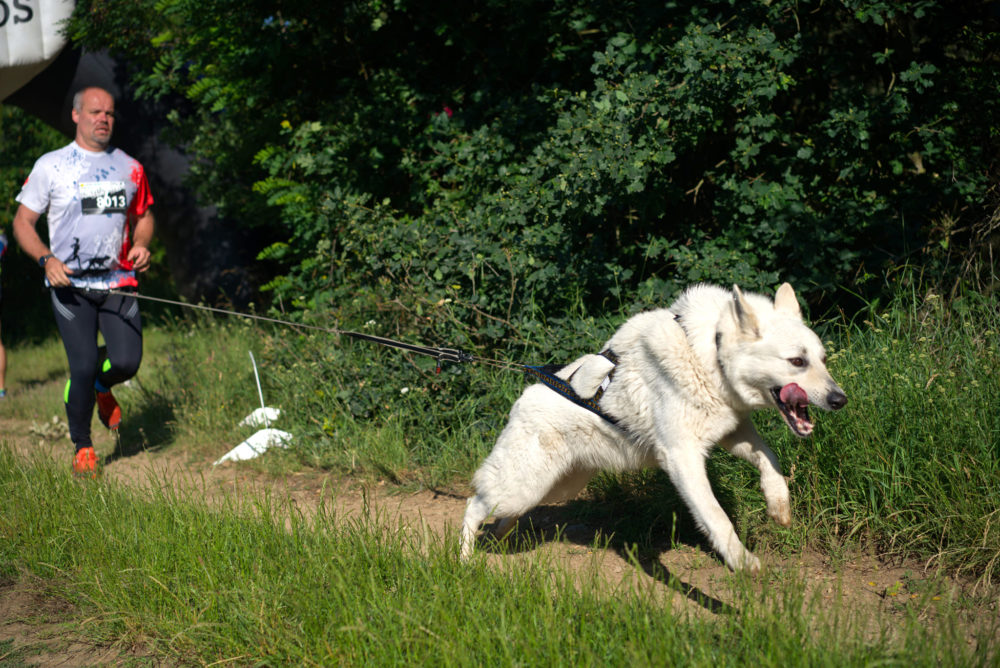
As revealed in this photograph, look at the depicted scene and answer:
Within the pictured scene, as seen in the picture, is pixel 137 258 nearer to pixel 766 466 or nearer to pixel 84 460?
pixel 84 460

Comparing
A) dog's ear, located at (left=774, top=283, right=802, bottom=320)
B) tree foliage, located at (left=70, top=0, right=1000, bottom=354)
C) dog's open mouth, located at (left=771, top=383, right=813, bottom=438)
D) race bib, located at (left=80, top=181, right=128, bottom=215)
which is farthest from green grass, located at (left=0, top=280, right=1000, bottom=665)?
race bib, located at (left=80, top=181, right=128, bottom=215)

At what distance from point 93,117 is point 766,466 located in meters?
5.05

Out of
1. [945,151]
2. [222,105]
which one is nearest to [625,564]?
[945,151]

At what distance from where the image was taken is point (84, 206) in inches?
229

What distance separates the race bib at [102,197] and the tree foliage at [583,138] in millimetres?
1679

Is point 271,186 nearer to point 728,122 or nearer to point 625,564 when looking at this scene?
point 728,122

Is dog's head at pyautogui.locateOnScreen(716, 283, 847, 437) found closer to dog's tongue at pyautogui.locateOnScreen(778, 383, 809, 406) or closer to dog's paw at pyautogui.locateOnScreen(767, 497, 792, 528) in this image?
dog's tongue at pyautogui.locateOnScreen(778, 383, 809, 406)

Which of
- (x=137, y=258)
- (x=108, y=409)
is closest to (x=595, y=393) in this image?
(x=137, y=258)

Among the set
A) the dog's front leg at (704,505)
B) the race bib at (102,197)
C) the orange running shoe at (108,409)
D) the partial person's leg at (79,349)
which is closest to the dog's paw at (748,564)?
the dog's front leg at (704,505)

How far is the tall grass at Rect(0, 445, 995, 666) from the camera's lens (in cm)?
270

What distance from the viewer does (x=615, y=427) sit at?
12.8 ft

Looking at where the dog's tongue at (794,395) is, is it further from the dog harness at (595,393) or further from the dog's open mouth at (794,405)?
the dog harness at (595,393)

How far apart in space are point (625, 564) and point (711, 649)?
1.57 meters

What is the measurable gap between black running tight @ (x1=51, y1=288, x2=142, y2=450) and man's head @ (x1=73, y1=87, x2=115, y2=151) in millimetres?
1080
